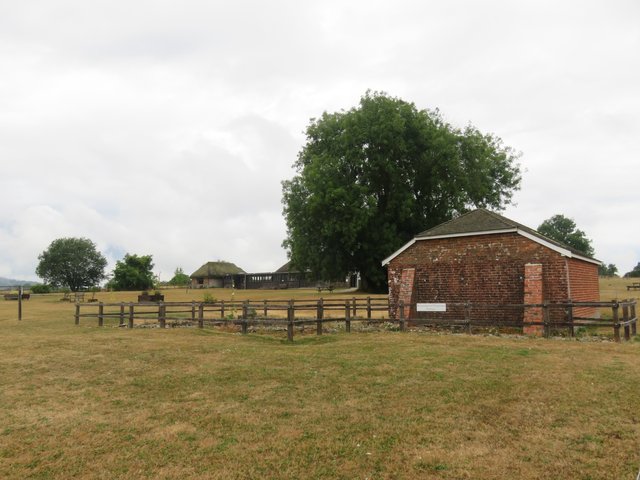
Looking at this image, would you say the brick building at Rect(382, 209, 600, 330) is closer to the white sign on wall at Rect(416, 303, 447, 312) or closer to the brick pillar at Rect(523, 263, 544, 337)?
the brick pillar at Rect(523, 263, 544, 337)

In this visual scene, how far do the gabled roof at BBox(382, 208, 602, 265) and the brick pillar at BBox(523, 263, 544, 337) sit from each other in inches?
41.1

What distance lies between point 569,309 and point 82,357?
15.3 m

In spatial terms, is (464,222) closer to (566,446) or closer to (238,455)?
(566,446)

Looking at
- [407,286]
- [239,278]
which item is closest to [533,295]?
[407,286]

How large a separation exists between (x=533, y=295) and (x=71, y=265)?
103 meters

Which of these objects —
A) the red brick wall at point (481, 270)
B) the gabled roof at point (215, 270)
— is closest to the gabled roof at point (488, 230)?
the red brick wall at point (481, 270)

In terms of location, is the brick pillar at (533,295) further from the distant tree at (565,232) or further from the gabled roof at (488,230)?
the distant tree at (565,232)

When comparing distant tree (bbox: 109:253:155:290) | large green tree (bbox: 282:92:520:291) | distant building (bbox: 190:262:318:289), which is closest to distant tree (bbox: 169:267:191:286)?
distant building (bbox: 190:262:318:289)

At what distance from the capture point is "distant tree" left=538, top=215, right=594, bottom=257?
319 ft

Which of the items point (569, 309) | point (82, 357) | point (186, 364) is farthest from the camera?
point (569, 309)

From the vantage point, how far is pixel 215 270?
309 feet

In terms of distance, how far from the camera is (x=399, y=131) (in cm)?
3712

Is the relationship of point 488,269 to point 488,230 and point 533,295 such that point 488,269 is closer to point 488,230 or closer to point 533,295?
point 488,230

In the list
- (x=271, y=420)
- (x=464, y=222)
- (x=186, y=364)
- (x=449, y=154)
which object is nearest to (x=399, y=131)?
(x=449, y=154)
